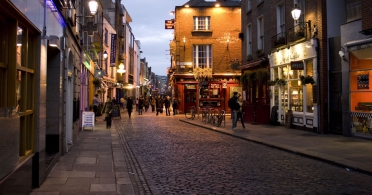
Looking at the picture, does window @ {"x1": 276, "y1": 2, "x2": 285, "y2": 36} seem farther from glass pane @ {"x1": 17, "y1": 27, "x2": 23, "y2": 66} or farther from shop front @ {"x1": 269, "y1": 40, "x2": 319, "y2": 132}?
glass pane @ {"x1": 17, "y1": 27, "x2": 23, "y2": 66}

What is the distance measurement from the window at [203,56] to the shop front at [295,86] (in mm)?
14965

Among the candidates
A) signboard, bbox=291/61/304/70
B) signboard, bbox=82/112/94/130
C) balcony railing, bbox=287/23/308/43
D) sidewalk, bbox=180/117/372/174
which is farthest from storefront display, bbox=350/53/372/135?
signboard, bbox=82/112/94/130

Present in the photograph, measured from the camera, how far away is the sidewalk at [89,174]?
20.9 ft

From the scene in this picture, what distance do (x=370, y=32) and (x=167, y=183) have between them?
30.5ft

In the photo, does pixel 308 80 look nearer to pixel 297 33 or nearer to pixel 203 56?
pixel 297 33

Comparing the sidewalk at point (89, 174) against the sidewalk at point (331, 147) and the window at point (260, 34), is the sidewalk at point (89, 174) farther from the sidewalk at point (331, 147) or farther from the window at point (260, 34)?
the window at point (260, 34)

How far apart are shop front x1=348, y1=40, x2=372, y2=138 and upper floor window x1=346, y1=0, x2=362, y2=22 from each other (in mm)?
1243

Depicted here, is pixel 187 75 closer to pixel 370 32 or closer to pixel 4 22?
pixel 370 32

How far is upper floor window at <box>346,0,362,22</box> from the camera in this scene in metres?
13.8

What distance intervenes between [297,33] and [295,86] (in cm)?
262

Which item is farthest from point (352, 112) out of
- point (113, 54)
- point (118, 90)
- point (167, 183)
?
point (118, 90)

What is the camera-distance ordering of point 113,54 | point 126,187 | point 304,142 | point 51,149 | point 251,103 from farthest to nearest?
point 113,54
point 251,103
point 304,142
point 51,149
point 126,187

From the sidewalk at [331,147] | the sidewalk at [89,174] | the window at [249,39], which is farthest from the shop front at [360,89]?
the window at [249,39]

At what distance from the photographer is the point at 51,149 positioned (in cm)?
905
